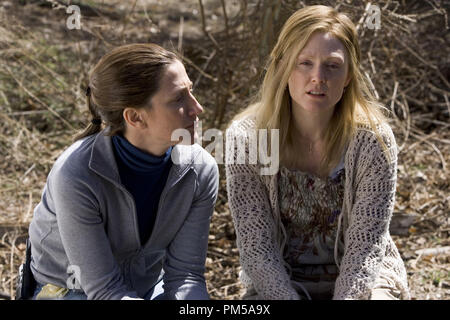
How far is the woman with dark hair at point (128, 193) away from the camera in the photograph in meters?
2.20

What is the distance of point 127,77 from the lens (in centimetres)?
219

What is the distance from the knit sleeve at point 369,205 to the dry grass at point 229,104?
33.9 inches

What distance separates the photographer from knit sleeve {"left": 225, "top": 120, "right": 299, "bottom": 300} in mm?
2475

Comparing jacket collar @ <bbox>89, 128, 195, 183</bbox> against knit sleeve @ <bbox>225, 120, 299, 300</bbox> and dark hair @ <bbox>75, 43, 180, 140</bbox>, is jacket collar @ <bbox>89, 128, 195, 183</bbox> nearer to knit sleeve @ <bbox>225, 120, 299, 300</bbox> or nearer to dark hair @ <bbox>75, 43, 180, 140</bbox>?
Result: dark hair @ <bbox>75, 43, 180, 140</bbox>

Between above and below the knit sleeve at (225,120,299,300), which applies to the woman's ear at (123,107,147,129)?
above

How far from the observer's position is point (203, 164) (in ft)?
7.96

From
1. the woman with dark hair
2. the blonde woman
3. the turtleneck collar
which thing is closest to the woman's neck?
the blonde woman

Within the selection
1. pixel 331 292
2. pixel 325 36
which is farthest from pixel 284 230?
pixel 325 36

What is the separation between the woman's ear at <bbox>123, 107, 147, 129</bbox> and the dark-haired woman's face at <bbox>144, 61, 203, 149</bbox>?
0.02 metres

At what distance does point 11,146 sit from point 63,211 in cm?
270

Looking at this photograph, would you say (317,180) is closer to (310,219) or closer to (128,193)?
(310,219)

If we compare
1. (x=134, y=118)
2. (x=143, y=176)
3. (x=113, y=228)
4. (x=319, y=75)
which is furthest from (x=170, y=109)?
(x=319, y=75)

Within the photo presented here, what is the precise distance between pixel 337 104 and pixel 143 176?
33.0 inches
